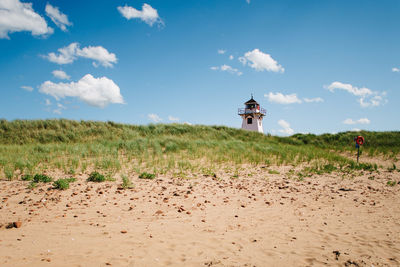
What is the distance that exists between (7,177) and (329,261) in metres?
10.9

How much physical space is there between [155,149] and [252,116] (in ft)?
132

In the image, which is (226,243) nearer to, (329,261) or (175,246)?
(175,246)

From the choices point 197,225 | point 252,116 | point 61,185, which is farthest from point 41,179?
point 252,116

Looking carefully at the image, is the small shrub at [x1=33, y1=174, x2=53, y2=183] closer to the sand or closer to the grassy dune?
the sand

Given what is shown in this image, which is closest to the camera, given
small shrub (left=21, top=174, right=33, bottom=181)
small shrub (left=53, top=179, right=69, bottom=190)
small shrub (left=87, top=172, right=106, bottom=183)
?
small shrub (left=53, top=179, right=69, bottom=190)

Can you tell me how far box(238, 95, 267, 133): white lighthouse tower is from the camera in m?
52.9

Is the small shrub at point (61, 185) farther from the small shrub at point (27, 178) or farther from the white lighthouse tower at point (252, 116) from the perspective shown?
the white lighthouse tower at point (252, 116)

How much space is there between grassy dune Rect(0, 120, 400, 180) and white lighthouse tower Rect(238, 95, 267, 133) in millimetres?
16262

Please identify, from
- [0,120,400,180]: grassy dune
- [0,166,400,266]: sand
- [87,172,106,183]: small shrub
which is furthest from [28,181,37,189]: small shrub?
[87,172,106,183]: small shrub

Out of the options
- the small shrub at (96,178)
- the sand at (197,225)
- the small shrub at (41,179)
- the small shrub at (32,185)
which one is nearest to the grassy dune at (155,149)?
the small shrub at (96,178)

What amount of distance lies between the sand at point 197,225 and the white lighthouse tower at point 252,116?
4429cm

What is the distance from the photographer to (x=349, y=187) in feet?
30.8

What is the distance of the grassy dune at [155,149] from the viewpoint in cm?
1133

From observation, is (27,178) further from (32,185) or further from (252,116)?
(252,116)
